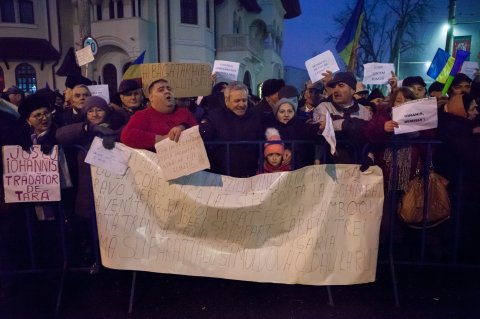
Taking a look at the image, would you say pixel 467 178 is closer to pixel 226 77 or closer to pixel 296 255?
pixel 296 255

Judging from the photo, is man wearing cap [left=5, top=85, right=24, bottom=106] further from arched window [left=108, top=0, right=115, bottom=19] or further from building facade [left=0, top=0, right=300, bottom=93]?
arched window [left=108, top=0, right=115, bottom=19]

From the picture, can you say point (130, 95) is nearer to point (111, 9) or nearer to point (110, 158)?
point (110, 158)

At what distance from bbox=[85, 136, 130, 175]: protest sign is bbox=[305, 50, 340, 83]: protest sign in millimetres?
2980

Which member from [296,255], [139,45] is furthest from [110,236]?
[139,45]

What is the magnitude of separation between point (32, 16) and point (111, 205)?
2522 centimetres

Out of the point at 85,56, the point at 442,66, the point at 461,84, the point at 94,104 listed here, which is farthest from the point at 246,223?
the point at 85,56

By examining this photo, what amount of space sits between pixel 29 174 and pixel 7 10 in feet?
80.9

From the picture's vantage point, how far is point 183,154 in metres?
3.22

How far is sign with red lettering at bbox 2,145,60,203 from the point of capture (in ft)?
11.4

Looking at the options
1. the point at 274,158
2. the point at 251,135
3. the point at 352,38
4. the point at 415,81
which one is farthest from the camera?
the point at 352,38

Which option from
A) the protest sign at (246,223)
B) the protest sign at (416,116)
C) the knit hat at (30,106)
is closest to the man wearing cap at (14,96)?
the knit hat at (30,106)

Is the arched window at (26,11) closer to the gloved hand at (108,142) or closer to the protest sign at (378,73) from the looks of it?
the protest sign at (378,73)

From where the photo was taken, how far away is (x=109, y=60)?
23203mm

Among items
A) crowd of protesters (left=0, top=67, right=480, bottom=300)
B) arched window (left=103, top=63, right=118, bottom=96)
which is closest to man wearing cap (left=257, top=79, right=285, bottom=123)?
crowd of protesters (left=0, top=67, right=480, bottom=300)
